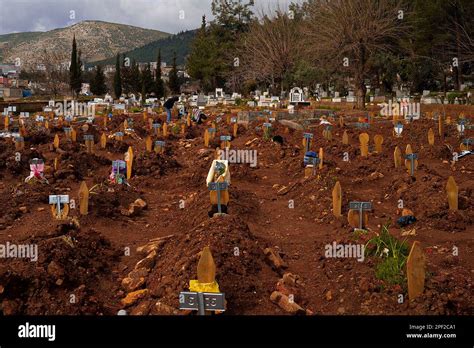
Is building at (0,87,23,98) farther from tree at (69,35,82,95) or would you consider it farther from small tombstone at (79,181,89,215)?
small tombstone at (79,181,89,215)

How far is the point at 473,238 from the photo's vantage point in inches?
263

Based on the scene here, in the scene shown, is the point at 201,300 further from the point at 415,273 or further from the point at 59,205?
the point at 59,205

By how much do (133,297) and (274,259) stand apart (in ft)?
5.29

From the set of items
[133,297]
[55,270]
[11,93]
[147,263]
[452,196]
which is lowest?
[133,297]

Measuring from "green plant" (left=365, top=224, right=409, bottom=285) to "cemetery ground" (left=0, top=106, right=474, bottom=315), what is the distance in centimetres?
1

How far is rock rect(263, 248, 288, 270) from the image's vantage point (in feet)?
19.1

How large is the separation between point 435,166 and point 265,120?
889 centimetres

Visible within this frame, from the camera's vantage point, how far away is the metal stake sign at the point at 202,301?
3.50 m

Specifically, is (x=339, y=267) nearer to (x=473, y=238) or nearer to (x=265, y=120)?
(x=473, y=238)

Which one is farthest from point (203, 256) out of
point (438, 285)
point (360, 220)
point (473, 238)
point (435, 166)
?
point (435, 166)

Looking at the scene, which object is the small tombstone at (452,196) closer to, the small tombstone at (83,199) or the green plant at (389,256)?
the green plant at (389,256)

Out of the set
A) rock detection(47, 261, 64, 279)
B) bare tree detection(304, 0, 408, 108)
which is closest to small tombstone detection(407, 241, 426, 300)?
rock detection(47, 261, 64, 279)

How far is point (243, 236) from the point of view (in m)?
6.10

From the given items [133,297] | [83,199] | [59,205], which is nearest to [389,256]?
[133,297]
